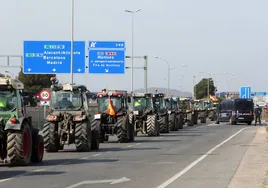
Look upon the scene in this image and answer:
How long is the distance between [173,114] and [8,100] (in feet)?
85.2

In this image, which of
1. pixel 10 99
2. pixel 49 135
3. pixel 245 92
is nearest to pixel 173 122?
pixel 49 135

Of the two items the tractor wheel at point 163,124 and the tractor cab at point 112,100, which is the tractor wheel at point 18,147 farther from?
the tractor wheel at point 163,124

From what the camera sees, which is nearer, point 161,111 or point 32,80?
point 161,111

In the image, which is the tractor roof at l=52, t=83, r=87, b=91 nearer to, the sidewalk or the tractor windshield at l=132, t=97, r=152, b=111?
the sidewalk

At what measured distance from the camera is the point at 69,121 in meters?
22.0

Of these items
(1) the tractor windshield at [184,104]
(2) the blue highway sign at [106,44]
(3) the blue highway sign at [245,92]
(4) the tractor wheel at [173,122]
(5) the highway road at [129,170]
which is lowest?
(5) the highway road at [129,170]

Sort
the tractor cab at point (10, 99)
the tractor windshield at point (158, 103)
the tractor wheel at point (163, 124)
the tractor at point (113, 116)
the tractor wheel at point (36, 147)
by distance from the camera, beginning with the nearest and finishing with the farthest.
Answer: the tractor cab at point (10, 99)
the tractor wheel at point (36, 147)
the tractor at point (113, 116)
the tractor windshield at point (158, 103)
the tractor wheel at point (163, 124)

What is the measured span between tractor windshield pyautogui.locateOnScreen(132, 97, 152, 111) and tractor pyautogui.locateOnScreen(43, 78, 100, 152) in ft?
40.6

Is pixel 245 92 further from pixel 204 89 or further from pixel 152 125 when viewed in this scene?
pixel 204 89

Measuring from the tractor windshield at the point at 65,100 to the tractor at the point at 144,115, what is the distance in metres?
10.2

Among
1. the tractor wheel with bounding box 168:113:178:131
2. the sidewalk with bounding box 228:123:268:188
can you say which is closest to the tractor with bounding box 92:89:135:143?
the sidewalk with bounding box 228:123:268:188

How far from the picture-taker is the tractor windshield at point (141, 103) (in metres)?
35.8

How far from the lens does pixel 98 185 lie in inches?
514

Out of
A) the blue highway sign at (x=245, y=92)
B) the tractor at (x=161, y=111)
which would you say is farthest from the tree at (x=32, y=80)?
the tractor at (x=161, y=111)
